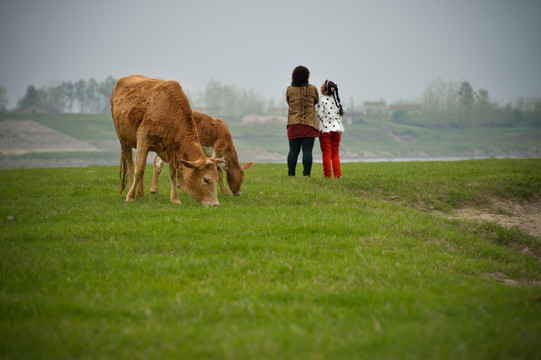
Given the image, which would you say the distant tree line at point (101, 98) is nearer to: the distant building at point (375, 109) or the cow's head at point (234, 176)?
the distant building at point (375, 109)

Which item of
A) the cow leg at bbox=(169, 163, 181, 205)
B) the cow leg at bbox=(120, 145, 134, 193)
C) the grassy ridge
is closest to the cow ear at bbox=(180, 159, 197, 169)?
the cow leg at bbox=(169, 163, 181, 205)

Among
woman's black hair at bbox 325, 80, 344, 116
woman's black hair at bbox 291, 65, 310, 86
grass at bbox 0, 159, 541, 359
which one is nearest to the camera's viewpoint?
grass at bbox 0, 159, 541, 359

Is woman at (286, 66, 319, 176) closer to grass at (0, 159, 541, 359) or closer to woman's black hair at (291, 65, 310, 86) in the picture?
woman's black hair at (291, 65, 310, 86)

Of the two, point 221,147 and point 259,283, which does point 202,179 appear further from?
point 259,283

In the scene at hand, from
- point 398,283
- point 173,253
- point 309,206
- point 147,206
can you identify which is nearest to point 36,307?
point 173,253

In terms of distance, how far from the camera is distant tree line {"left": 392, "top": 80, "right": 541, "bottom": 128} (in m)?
141

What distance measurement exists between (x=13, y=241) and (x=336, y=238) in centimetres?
510

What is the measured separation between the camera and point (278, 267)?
256 inches

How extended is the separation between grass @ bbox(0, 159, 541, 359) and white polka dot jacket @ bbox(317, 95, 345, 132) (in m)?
4.03

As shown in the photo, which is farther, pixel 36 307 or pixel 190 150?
pixel 190 150

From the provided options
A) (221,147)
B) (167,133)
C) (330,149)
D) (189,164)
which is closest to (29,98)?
(330,149)

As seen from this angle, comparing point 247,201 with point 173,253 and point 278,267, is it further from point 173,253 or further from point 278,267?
point 278,267

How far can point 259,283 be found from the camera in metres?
5.93

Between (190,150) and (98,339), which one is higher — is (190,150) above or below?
above
